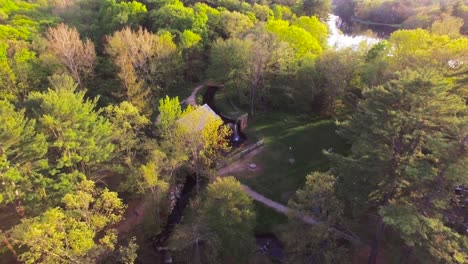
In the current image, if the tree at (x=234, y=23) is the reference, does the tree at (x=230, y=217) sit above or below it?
below

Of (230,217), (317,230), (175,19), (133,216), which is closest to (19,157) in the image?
(133,216)

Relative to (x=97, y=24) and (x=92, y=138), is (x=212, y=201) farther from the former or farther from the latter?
(x=97, y=24)

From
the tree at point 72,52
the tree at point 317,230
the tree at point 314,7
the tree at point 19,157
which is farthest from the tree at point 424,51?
the tree at point 72,52

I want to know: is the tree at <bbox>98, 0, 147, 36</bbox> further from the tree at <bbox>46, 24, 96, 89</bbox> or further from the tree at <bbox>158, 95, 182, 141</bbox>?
the tree at <bbox>158, 95, 182, 141</bbox>

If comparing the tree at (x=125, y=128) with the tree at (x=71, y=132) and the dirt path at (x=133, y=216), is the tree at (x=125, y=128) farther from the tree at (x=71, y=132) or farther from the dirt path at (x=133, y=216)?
the dirt path at (x=133, y=216)

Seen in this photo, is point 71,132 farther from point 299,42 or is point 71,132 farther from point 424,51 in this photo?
point 424,51

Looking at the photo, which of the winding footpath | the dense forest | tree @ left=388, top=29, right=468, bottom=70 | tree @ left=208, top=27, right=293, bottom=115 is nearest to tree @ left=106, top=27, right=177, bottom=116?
the dense forest
